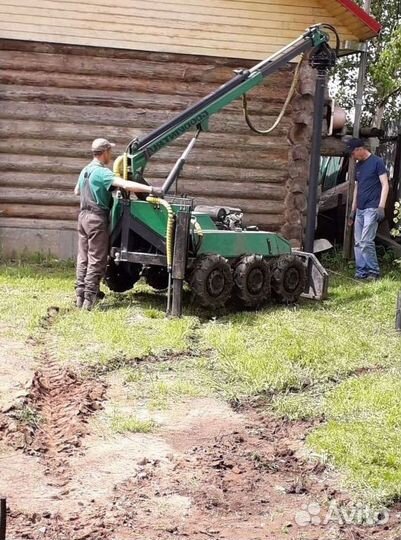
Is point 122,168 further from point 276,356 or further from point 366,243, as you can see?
point 366,243

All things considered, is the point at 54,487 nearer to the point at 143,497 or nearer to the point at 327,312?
the point at 143,497

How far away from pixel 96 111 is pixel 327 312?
521cm

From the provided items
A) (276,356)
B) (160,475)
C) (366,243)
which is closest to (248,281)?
(276,356)

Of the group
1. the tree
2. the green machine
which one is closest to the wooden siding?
the green machine

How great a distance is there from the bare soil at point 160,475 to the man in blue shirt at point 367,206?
6057 millimetres

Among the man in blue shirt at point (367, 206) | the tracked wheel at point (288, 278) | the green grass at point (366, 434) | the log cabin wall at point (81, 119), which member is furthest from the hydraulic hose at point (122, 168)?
the man in blue shirt at point (367, 206)

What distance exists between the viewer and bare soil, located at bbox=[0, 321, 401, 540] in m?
3.93

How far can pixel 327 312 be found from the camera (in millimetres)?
9109

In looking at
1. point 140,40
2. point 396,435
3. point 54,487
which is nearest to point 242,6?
point 140,40

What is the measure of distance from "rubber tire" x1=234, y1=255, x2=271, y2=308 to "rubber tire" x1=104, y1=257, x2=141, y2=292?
1186mm

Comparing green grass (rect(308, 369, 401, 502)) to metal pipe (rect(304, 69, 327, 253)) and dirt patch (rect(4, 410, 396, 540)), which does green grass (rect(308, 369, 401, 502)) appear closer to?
dirt patch (rect(4, 410, 396, 540))

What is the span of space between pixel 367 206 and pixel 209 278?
3906mm

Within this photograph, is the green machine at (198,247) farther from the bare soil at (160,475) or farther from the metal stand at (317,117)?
the bare soil at (160,475)

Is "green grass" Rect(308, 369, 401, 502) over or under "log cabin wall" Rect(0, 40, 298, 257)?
under
